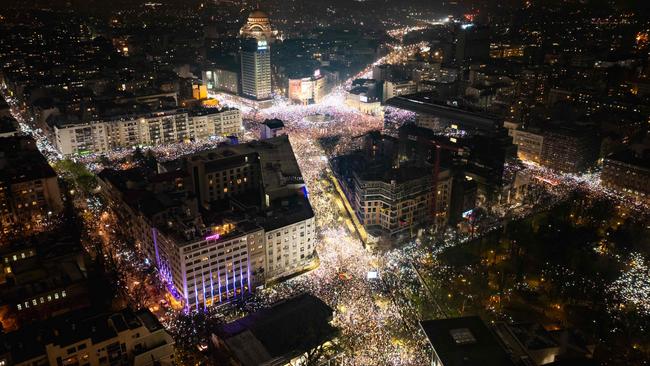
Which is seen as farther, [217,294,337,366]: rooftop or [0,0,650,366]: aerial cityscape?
[0,0,650,366]: aerial cityscape

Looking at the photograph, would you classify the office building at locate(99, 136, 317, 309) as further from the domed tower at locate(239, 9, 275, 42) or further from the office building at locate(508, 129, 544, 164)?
the domed tower at locate(239, 9, 275, 42)

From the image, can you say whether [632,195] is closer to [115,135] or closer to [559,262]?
[559,262]

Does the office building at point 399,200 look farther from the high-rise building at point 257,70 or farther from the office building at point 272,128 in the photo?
the high-rise building at point 257,70

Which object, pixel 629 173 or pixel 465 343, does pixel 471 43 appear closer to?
pixel 629 173

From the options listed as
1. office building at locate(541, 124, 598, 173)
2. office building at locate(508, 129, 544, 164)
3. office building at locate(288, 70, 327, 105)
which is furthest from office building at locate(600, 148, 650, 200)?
office building at locate(288, 70, 327, 105)

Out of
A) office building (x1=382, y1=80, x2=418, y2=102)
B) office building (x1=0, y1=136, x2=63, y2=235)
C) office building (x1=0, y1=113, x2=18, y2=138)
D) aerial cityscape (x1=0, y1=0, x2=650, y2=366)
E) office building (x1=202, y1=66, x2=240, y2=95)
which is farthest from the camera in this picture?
office building (x1=202, y1=66, x2=240, y2=95)

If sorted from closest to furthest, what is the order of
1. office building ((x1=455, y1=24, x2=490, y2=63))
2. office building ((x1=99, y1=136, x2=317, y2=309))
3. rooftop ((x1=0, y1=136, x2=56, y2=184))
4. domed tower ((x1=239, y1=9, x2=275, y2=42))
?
office building ((x1=99, y1=136, x2=317, y2=309)) → rooftop ((x1=0, y1=136, x2=56, y2=184)) → office building ((x1=455, y1=24, x2=490, y2=63)) → domed tower ((x1=239, y1=9, x2=275, y2=42))

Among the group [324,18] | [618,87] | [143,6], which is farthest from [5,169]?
[324,18]
